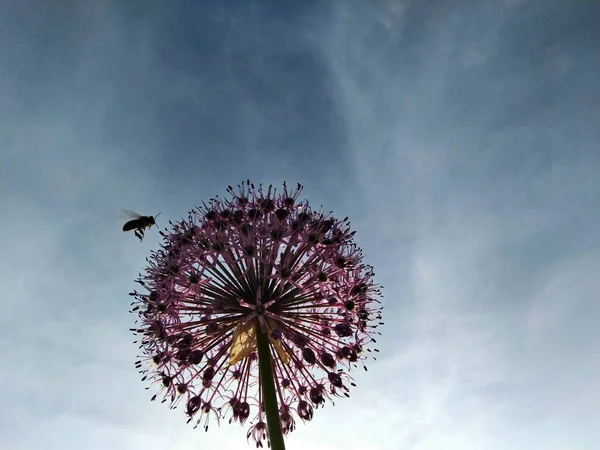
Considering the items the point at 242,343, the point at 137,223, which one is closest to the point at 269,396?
the point at 242,343

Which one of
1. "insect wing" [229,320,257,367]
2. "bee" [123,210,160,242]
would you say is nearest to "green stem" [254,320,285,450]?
"insect wing" [229,320,257,367]

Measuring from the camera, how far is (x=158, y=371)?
769cm

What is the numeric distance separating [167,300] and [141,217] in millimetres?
6443

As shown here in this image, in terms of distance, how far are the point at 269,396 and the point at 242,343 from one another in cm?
186

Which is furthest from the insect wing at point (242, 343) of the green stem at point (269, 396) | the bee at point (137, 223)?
the bee at point (137, 223)

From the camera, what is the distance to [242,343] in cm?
733

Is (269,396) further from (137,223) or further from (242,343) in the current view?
(137,223)

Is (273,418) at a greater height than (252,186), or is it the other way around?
(252,186)

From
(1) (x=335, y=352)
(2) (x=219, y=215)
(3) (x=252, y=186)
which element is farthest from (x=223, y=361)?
(3) (x=252, y=186)

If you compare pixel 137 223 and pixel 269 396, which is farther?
pixel 137 223

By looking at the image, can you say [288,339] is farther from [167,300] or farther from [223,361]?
[167,300]

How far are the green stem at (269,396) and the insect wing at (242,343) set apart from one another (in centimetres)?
63

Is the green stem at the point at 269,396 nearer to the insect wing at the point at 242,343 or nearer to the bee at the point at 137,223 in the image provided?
the insect wing at the point at 242,343

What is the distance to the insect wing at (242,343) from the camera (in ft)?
23.4
